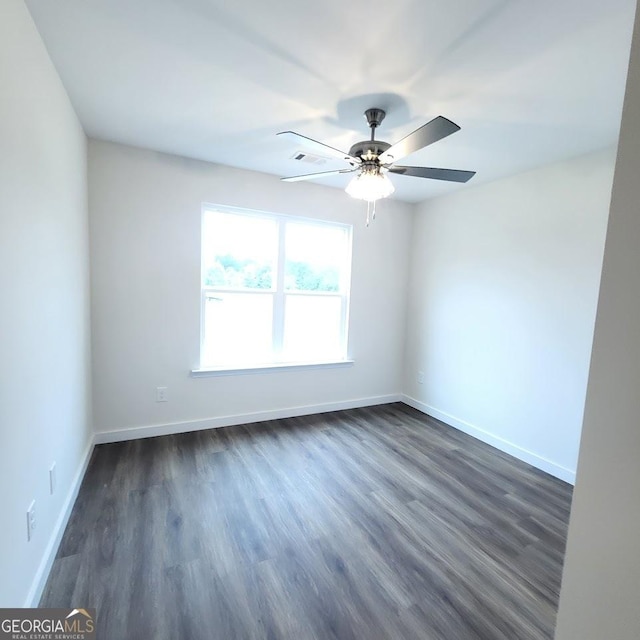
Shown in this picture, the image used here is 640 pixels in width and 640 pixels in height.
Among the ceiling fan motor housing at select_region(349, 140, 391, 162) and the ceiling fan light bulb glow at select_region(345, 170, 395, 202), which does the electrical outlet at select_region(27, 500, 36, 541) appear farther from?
the ceiling fan motor housing at select_region(349, 140, 391, 162)

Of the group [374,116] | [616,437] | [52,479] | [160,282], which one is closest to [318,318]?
[160,282]

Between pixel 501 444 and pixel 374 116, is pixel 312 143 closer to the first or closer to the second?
pixel 374 116

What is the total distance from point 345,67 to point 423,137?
1.72 feet

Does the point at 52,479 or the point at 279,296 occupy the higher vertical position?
the point at 279,296

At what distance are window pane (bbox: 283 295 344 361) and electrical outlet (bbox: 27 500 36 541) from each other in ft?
7.96

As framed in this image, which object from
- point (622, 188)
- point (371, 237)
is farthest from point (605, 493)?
point (371, 237)

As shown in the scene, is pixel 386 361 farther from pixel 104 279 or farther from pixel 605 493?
pixel 605 493

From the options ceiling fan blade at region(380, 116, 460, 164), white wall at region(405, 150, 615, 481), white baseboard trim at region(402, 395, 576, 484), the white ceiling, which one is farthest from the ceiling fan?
white baseboard trim at region(402, 395, 576, 484)

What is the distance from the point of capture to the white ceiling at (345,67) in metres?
1.36

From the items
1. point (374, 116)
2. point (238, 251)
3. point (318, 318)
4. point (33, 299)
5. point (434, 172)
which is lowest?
point (318, 318)

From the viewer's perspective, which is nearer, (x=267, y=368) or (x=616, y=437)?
(x=616, y=437)

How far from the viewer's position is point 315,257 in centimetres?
A: 378

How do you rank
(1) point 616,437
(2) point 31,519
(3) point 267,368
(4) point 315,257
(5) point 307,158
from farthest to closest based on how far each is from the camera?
1. (4) point 315,257
2. (3) point 267,368
3. (5) point 307,158
4. (2) point 31,519
5. (1) point 616,437

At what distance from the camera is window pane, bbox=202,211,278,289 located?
3271 mm
